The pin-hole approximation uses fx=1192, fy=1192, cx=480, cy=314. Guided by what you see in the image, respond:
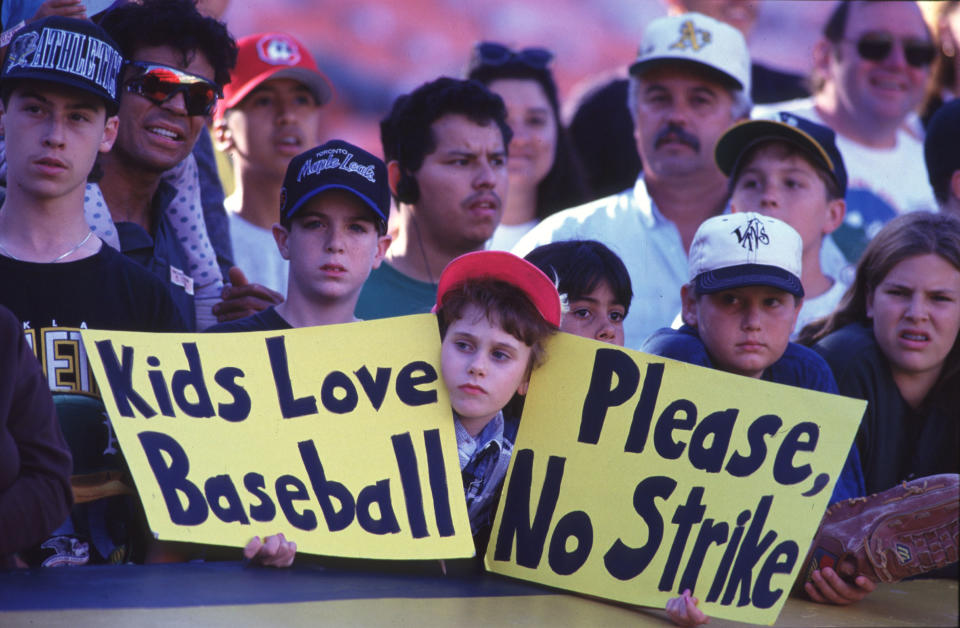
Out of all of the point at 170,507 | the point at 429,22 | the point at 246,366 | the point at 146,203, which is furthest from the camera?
the point at 429,22

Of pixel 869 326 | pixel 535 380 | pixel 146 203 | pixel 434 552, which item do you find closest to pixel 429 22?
pixel 146 203

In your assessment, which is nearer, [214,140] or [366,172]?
[366,172]

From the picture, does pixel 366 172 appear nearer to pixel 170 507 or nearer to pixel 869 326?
pixel 170 507

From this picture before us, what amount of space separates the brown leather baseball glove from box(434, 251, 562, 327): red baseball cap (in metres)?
0.99

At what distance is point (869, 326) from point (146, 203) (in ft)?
8.23

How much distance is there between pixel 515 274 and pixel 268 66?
2.15 meters

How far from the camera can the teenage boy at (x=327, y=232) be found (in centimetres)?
339

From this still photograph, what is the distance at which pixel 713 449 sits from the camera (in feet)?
10.1

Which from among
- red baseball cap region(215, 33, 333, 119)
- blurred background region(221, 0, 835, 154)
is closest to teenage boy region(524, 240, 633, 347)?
red baseball cap region(215, 33, 333, 119)

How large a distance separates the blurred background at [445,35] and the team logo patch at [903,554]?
337cm

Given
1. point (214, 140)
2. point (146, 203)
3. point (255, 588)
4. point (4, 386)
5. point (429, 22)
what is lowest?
point (255, 588)

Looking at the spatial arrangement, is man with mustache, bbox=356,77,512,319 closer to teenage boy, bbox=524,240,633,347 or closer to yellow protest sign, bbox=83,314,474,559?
teenage boy, bbox=524,240,633,347

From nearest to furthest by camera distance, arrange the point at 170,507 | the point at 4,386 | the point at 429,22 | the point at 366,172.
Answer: the point at 4,386 < the point at 170,507 < the point at 366,172 < the point at 429,22

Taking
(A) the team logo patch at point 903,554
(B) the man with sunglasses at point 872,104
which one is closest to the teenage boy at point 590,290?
(A) the team logo patch at point 903,554
